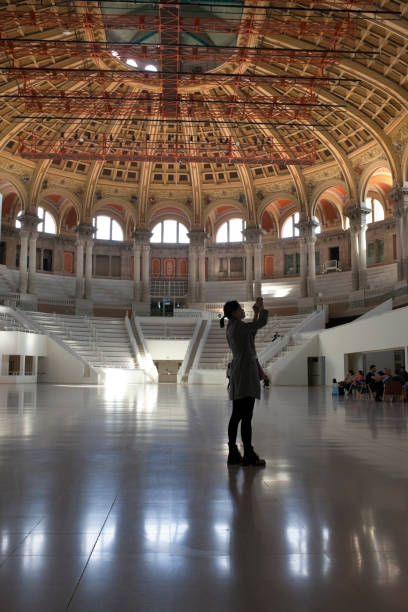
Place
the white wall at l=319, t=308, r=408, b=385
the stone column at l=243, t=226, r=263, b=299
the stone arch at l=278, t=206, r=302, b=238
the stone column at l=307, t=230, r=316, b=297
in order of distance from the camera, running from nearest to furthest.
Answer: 1. the white wall at l=319, t=308, r=408, b=385
2. the stone column at l=307, t=230, r=316, b=297
3. the stone column at l=243, t=226, r=263, b=299
4. the stone arch at l=278, t=206, r=302, b=238

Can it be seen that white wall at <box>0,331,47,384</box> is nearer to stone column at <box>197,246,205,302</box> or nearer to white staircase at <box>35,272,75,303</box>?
white staircase at <box>35,272,75,303</box>

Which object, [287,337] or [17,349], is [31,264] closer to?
[17,349]

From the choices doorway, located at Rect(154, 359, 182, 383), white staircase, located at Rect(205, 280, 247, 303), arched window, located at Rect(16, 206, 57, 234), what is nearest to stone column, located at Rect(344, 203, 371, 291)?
white staircase, located at Rect(205, 280, 247, 303)

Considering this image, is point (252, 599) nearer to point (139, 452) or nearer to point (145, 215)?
point (139, 452)

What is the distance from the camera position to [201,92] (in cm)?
3847

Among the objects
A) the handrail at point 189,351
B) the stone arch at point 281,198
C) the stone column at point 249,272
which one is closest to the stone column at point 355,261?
the stone arch at point 281,198

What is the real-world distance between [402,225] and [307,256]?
28.4 ft

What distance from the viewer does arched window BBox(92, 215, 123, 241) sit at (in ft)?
162

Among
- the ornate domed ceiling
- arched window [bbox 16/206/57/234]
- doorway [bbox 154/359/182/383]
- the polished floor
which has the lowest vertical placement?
the polished floor

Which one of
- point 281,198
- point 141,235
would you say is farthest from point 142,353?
point 281,198

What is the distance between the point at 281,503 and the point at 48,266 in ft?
151

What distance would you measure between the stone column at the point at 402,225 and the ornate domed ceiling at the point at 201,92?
0.93 meters

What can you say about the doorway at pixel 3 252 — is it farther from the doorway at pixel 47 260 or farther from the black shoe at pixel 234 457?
the black shoe at pixel 234 457

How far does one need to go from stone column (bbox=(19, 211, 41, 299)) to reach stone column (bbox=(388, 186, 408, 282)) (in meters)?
24.8
